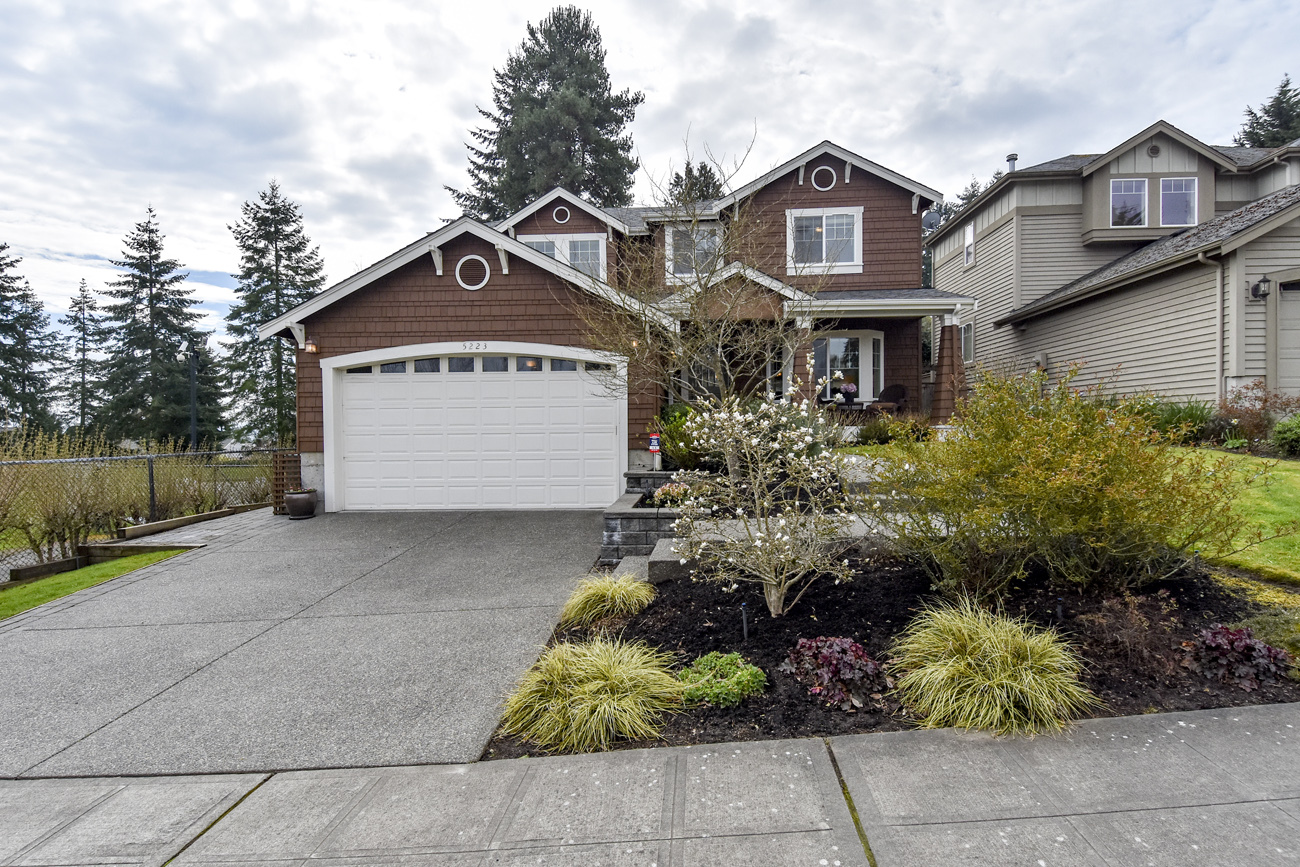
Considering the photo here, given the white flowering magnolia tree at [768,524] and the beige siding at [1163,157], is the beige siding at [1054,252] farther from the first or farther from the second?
the white flowering magnolia tree at [768,524]

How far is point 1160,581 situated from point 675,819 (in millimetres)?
3796

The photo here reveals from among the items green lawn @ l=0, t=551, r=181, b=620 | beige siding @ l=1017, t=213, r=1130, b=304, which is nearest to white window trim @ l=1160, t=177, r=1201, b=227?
beige siding @ l=1017, t=213, r=1130, b=304

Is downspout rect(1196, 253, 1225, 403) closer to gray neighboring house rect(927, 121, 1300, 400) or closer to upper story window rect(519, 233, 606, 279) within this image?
gray neighboring house rect(927, 121, 1300, 400)

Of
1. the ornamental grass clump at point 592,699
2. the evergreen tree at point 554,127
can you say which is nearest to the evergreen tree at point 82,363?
the evergreen tree at point 554,127

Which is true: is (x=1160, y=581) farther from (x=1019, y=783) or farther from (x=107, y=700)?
(x=107, y=700)

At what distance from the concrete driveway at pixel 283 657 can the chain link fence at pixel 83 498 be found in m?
2.84

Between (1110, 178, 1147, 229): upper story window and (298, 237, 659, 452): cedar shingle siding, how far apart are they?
13.1 meters

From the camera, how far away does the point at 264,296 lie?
90.9 feet

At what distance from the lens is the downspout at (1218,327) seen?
34.0 ft

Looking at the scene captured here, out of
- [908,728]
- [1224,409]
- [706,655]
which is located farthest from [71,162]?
[1224,409]

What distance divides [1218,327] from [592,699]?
12.9 metres

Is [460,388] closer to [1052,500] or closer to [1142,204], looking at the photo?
[1052,500]

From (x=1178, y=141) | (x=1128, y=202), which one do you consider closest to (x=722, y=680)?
(x=1128, y=202)

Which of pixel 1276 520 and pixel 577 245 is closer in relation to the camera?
pixel 1276 520
